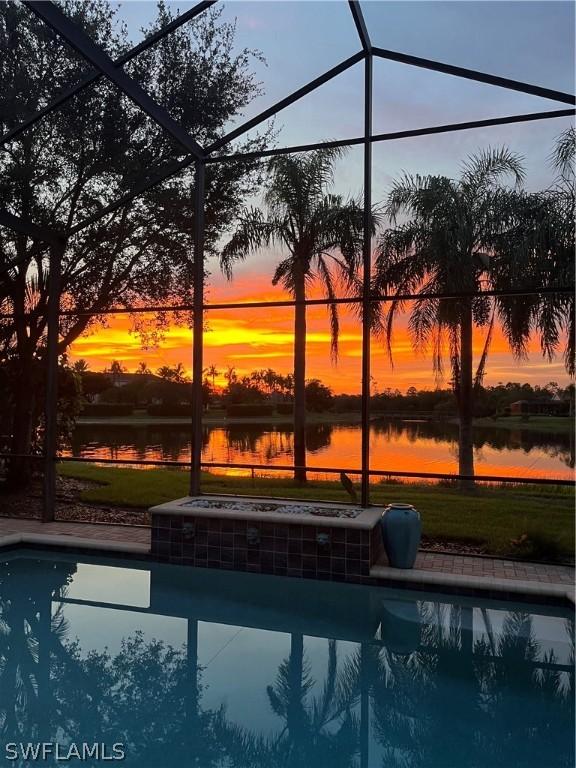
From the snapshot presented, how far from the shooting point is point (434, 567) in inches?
214

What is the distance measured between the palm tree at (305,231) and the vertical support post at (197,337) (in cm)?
328

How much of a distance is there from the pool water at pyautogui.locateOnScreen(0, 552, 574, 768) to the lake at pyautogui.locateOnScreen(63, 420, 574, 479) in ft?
11.2

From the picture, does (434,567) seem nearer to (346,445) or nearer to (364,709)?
(364,709)

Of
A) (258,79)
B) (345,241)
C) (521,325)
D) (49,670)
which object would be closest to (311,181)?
(345,241)

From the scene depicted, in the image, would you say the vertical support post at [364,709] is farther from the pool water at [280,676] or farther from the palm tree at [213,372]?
the palm tree at [213,372]

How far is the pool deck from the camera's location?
4879mm

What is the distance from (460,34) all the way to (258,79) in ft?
13.0

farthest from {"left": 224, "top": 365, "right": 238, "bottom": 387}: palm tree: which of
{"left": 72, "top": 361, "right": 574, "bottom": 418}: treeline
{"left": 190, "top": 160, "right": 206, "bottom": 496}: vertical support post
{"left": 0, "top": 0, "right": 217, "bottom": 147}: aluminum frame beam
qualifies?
{"left": 0, "top": 0, "right": 217, "bottom": 147}: aluminum frame beam

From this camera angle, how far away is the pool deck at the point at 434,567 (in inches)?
192

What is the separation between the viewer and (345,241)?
10.5 m

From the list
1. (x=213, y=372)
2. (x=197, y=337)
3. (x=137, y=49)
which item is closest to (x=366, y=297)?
(x=197, y=337)

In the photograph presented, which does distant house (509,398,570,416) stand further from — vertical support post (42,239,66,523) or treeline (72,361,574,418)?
vertical support post (42,239,66,523)

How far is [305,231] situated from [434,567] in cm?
704

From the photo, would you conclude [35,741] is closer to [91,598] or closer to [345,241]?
[91,598]
